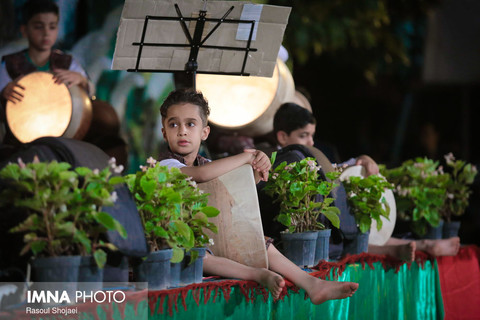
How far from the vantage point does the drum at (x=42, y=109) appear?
5.13m

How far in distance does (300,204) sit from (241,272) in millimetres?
634

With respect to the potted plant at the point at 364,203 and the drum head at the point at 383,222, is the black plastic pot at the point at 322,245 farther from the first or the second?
the drum head at the point at 383,222

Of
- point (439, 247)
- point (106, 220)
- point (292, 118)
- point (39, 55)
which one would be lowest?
point (106, 220)

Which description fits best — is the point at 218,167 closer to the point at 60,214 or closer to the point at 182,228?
the point at 182,228

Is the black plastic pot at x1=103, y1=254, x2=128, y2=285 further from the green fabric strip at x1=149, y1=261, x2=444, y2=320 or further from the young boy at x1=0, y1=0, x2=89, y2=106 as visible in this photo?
the young boy at x1=0, y1=0, x2=89, y2=106

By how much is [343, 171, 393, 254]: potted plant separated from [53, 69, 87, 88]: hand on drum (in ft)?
7.63

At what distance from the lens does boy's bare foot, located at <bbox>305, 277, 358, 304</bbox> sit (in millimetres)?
3078

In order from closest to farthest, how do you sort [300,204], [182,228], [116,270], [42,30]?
[116,270] → [182,228] → [300,204] → [42,30]

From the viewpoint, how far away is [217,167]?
120 inches

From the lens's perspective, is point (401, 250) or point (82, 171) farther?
point (401, 250)

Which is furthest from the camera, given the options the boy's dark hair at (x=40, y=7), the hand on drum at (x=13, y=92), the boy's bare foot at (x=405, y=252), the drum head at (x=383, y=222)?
the boy's dark hair at (x=40, y=7)

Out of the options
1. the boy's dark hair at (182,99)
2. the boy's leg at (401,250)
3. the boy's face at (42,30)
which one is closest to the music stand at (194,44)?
the boy's dark hair at (182,99)

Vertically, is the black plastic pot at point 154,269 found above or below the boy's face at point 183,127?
below

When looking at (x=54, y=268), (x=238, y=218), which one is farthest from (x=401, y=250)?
(x=54, y=268)
